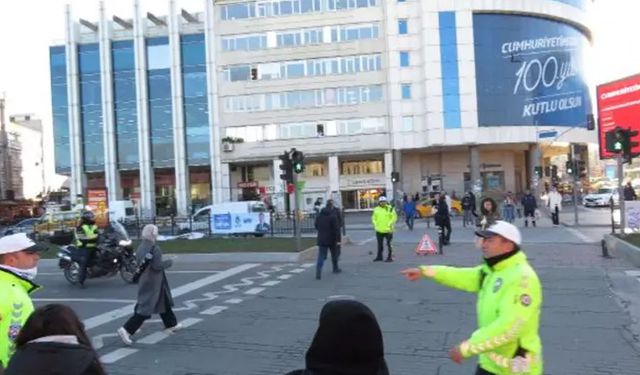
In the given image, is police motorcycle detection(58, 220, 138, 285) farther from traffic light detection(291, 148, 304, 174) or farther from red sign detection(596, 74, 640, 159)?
red sign detection(596, 74, 640, 159)

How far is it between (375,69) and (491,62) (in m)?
10.6

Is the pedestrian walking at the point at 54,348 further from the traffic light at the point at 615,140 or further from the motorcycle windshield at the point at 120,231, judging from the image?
the traffic light at the point at 615,140

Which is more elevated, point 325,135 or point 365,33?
point 365,33

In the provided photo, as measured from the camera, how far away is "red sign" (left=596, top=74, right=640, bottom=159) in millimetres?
24594

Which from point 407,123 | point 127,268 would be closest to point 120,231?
point 127,268

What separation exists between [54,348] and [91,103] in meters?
69.7

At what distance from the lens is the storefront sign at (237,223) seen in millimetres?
28047

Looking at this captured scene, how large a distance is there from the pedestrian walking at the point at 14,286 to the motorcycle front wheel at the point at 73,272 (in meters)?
11.0

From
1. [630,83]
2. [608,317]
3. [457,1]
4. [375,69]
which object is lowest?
[608,317]

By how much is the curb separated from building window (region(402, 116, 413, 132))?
42.5 m

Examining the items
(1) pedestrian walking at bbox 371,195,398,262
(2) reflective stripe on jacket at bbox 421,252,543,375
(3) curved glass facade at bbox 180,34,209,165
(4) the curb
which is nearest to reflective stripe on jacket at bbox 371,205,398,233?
(1) pedestrian walking at bbox 371,195,398,262

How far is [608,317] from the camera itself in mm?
9570

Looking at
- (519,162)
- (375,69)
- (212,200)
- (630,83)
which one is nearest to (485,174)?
(519,162)

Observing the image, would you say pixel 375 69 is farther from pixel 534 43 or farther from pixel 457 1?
pixel 534 43
